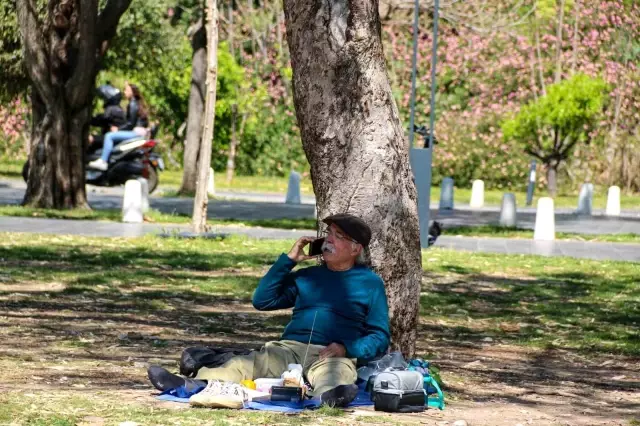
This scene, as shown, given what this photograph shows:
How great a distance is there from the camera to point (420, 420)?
7.19 m

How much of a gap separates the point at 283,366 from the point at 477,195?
23426mm

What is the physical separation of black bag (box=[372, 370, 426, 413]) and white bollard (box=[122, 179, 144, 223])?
13.5 meters

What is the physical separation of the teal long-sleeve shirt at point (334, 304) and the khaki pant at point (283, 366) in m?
0.11

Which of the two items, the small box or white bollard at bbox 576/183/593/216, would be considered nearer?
the small box

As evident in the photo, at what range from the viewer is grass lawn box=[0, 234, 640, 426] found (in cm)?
741

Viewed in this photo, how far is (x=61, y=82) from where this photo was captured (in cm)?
2128

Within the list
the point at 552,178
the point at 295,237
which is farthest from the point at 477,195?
the point at 295,237

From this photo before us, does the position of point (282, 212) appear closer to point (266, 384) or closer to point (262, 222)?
point (262, 222)

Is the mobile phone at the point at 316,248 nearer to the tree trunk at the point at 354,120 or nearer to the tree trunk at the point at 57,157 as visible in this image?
the tree trunk at the point at 354,120

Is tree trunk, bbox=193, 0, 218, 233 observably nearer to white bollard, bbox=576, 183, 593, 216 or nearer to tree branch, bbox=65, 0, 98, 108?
tree branch, bbox=65, 0, 98, 108

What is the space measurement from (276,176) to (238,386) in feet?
108

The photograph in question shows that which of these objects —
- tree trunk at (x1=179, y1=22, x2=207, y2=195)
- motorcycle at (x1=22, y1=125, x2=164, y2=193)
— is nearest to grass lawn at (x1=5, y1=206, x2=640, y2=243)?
motorcycle at (x1=22, y1=125, x2=164, y2=193)

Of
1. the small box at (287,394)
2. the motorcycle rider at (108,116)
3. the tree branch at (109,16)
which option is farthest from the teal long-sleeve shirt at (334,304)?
the motorcycle rider at (108,116)

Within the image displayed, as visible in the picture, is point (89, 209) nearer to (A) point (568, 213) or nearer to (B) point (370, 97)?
(A) point (568, 213)
